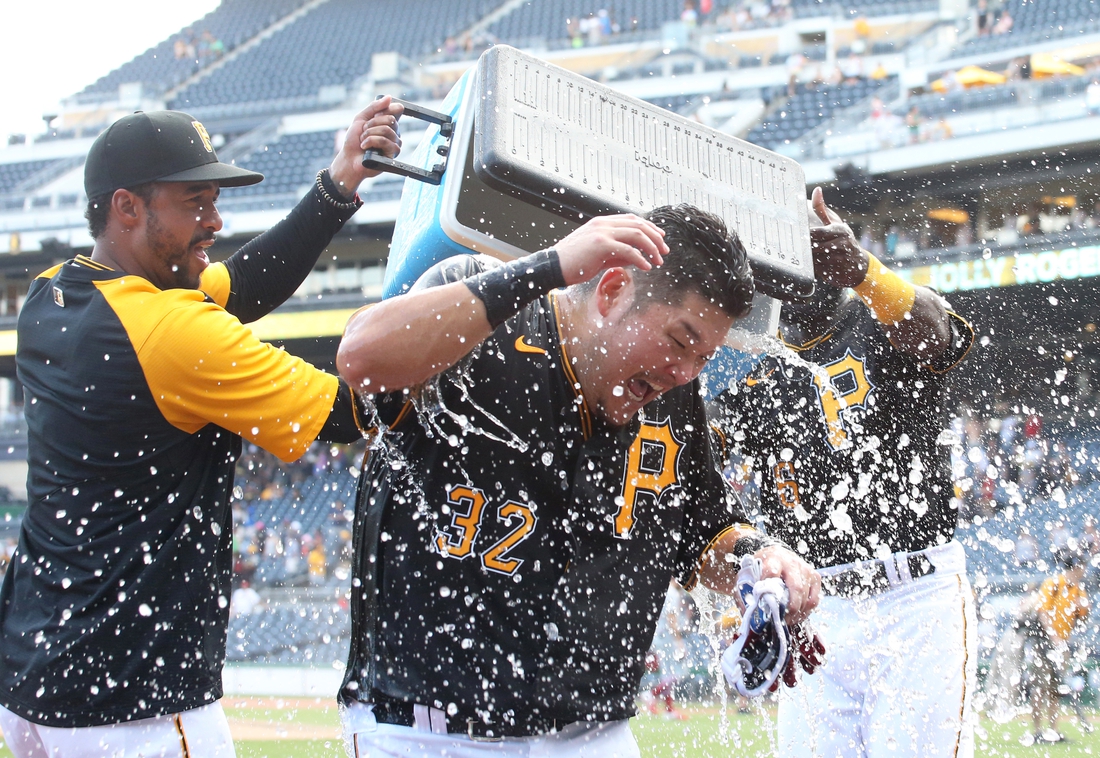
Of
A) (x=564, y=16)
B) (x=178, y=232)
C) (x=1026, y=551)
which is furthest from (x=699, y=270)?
(x=564, y=16)

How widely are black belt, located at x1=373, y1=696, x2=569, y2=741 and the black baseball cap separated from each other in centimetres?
123

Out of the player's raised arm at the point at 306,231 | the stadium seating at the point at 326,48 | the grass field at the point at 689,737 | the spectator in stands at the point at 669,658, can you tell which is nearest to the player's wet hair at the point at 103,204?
the player's raised arm at the point at 306,231

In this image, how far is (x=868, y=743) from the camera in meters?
3.19

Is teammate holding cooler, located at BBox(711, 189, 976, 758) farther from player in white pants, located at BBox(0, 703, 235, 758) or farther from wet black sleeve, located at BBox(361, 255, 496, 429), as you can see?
player in white pants, located at BBox(0, 703, 235, 758)

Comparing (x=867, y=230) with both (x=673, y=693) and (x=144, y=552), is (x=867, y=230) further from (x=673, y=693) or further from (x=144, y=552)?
(x=144, y=552)

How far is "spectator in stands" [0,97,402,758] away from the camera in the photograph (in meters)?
2.25

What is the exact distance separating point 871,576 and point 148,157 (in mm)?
2326

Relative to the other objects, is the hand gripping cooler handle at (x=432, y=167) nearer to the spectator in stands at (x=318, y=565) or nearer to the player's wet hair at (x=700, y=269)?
the player's wet hair at (x=700, y=269)

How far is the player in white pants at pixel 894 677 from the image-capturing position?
3.11 metres

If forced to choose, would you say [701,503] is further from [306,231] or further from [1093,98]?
[1093,98]

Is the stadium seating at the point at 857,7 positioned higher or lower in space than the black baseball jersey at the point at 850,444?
higher

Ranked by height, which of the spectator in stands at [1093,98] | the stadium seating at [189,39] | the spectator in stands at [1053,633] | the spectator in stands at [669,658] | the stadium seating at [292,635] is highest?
the stadium seating at [189,39]

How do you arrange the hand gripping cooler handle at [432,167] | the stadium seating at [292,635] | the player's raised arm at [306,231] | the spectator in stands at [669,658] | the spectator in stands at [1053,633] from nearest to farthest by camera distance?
the hand gripping cooler handle at [432,167] → the player's raised arm at [306,231] → the spectator in stands at [1053,633] → the spectator in stands at [669,658] → the stadium seating at [292,635]

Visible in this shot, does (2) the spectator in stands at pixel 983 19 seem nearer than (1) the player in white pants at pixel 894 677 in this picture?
No
